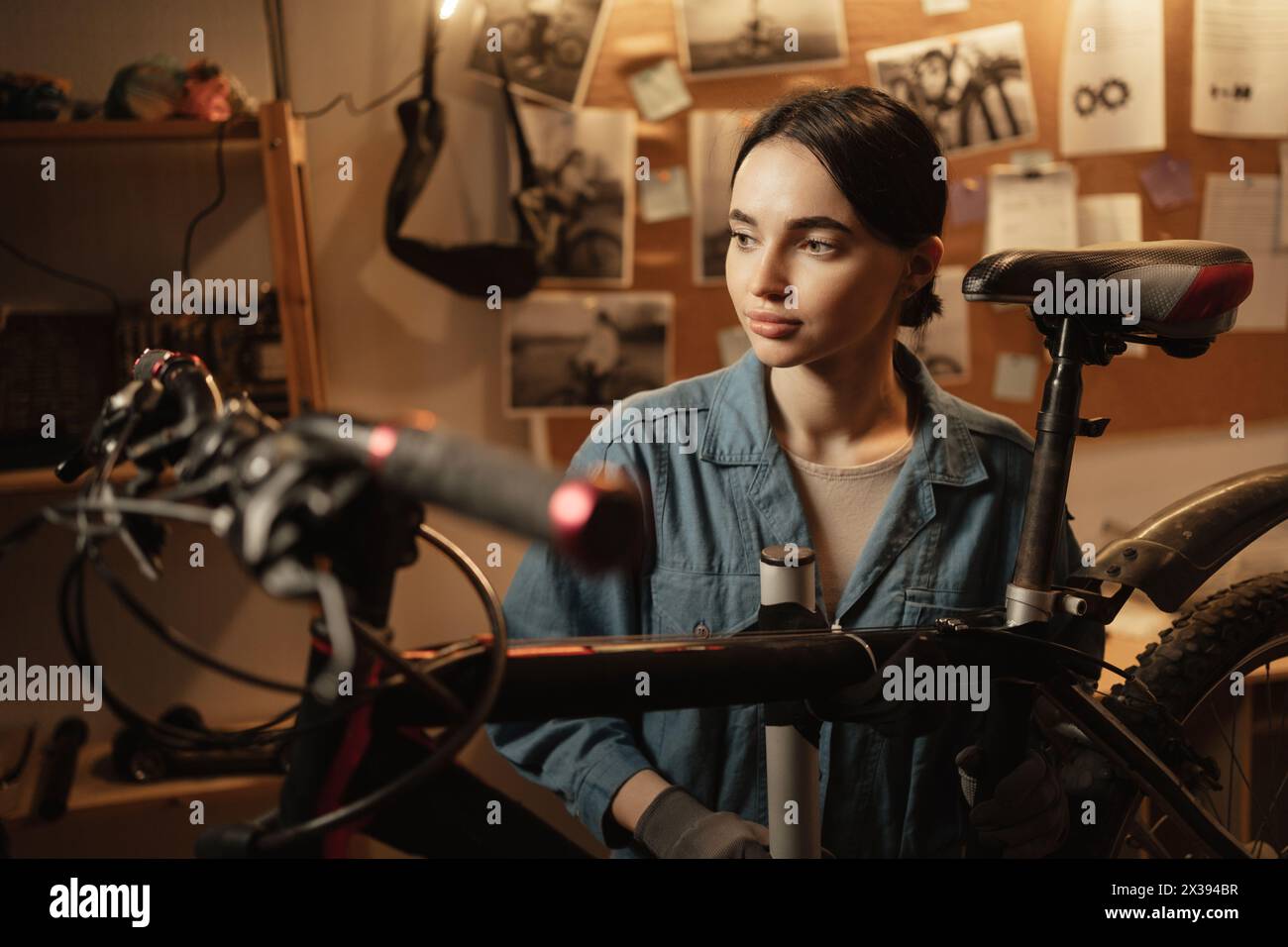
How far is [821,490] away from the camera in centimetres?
109

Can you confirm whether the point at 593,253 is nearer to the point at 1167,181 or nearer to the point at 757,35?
the point at 757,35

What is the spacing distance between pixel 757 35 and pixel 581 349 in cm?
66

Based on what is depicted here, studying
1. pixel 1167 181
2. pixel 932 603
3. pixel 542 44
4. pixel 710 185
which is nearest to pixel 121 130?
pixel 542 44

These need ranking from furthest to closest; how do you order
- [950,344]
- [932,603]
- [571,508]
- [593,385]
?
[950,344] < [593,385] < [932,603] < [571,508]

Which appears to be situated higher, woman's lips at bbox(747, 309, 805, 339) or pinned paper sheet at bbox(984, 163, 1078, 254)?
pinned paper sheet at bbox(984, 163, 1078, 254)

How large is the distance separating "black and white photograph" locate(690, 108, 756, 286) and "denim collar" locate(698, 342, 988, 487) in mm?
839

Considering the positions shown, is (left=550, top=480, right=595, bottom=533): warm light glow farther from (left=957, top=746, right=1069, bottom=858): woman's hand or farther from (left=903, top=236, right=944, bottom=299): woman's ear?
(left=903, top=236, right=944, bottom=299): woman's ear

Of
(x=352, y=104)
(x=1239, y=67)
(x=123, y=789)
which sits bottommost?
(x=123, y=789)

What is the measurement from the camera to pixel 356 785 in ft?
1.99

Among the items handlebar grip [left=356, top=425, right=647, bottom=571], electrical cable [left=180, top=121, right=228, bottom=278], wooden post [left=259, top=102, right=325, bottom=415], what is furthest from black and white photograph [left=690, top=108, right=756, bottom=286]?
handlebar grip [left=356, top=425, right=647, bottom=571]

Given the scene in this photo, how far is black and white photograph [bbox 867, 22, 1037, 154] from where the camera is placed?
194cm

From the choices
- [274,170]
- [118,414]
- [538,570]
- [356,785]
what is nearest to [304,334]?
[274,170]

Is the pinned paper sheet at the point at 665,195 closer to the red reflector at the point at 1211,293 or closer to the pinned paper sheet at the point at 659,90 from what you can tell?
the pinned paper sheet at the point at 659,90
